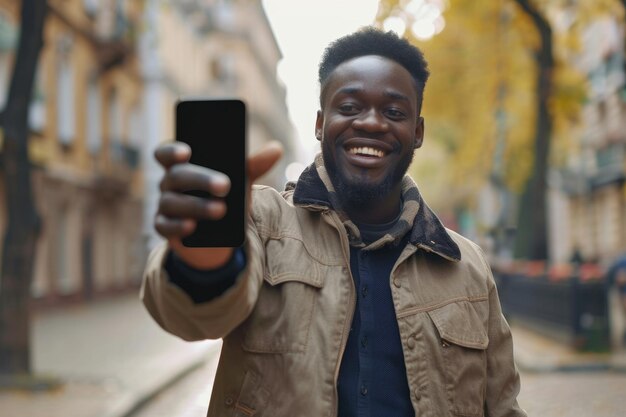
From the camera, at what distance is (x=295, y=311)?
2271mm

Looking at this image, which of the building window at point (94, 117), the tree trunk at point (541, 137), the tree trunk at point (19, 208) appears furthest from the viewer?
the building window at point (94, 117)

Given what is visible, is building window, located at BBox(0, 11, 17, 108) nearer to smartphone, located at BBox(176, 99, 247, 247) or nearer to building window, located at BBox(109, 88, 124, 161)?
building window, located at BBox(109, 88, 124, 161)

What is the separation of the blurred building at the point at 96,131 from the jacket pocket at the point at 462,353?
38.2ft

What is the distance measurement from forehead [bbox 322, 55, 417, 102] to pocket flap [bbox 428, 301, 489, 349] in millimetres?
604

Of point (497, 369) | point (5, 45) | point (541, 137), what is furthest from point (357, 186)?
point (5, 45)

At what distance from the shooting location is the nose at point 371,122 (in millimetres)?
2450

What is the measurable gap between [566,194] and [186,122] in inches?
1658

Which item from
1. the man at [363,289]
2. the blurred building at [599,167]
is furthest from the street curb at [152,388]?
the blurred building at [599,167]

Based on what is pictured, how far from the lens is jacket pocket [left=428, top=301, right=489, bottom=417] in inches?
95.7

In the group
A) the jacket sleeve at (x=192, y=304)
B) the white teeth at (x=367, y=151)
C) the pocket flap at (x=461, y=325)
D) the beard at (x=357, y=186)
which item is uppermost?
the white teeth at (x=367, y=151)

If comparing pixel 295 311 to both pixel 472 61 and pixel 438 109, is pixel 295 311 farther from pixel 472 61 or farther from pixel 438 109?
pixel 438 109

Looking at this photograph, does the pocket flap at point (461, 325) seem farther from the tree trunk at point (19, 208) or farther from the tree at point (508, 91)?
the tree at point (508, 91)

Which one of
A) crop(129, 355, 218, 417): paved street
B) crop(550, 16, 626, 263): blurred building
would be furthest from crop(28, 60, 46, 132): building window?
crop(550, 16, 626, 263): blurred building

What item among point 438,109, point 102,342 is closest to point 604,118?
point 438,109
